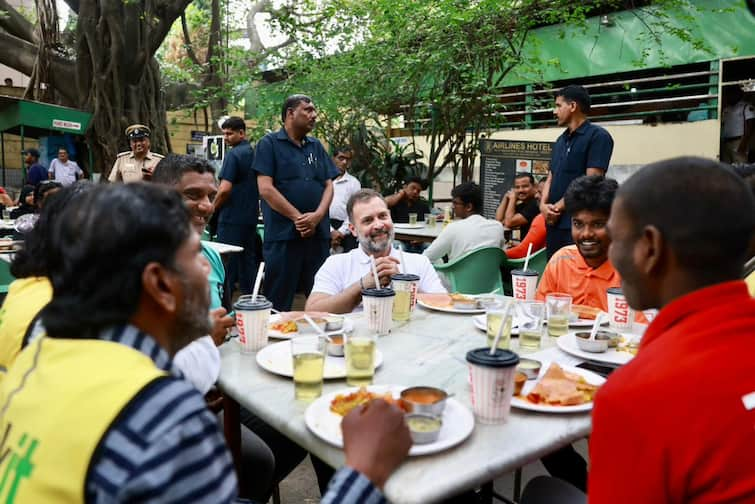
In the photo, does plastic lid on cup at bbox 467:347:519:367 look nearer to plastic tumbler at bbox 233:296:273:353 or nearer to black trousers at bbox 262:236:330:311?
plastic tumbler at bbox 233:296:273:353

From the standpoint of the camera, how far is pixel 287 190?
476 cm

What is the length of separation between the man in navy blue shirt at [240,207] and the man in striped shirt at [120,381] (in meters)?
4.95

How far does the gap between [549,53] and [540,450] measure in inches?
445

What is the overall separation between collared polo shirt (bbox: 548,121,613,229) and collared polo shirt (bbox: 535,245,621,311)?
177 centimetres

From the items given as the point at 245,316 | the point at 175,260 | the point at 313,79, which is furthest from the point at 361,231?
the point at 313,79

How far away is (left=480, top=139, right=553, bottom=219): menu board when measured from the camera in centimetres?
760

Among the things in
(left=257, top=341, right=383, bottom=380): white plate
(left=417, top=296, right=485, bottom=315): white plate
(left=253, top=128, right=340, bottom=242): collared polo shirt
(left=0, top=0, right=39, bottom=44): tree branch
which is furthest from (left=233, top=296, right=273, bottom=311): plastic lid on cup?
(left=0, top=0, right=39, bottom=44): tree branch

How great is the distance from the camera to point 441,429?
4.63 feet

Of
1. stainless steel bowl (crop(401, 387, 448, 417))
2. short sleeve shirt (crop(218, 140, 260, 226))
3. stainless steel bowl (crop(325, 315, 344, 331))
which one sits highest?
short sleeve shirt (crop(218, 140, 260, 226))

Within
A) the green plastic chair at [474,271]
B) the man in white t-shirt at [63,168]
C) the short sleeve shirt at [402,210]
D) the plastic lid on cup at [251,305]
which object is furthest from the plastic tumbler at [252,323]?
the man in white t-shirt at [63,168]

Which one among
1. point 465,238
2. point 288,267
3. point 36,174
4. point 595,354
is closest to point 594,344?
point 595,354

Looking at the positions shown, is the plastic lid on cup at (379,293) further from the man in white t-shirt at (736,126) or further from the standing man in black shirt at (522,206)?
the man in white t-shirt at (736,126)

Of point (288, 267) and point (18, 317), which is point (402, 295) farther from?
point (288, 267)

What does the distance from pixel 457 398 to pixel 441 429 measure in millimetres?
274
